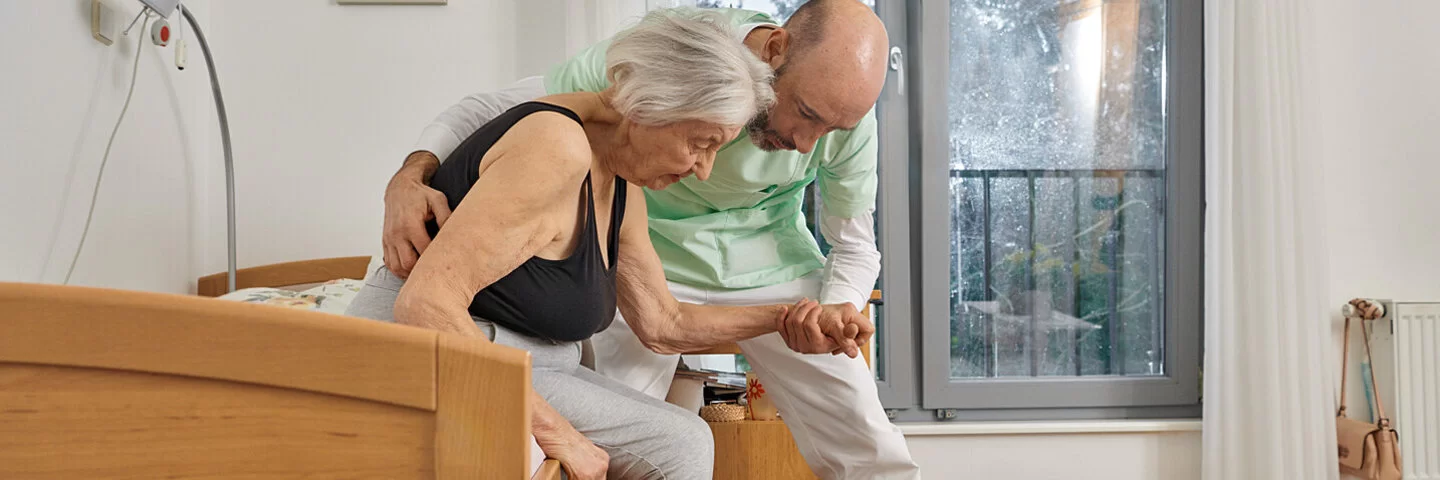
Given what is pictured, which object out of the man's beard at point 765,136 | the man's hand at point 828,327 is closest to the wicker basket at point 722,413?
the man's hand at point 828,327

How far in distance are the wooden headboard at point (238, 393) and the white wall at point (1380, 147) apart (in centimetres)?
267

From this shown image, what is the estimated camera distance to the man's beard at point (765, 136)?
1.59 meters

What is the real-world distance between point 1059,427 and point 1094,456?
0.13 m

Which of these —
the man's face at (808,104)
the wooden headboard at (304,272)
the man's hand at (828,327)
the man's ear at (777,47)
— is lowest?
the man's hand at (828,327)

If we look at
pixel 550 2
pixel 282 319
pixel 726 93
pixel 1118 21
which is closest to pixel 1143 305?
pixel 1118 21

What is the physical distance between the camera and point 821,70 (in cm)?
155

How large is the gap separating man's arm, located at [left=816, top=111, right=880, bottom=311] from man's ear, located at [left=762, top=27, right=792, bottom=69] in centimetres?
32

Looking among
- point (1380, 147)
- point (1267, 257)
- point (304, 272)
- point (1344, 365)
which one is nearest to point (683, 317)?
point (304, 272)

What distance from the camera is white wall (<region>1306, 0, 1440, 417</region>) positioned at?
280 centimetres

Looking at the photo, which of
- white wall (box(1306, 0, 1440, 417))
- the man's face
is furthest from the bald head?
white wall (box(1306, 0, 1440, 417))

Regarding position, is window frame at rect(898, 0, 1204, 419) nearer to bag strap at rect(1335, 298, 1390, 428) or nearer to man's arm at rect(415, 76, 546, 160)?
bag strap at rect(1335, 298, 1390, 428)

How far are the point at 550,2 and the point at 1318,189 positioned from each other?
2.02 meters

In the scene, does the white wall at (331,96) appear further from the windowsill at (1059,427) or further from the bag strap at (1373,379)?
the bag strap at (1373,379)

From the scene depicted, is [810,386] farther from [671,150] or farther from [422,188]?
[422,188]
